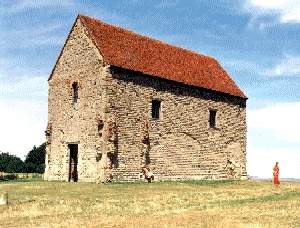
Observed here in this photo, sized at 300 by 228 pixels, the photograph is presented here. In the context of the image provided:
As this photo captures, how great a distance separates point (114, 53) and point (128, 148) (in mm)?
5937

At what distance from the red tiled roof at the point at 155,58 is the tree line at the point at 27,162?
953 inches

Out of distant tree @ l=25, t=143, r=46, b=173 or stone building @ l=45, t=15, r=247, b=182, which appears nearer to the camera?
stone building @ l=45, t=15, r=247, b=182

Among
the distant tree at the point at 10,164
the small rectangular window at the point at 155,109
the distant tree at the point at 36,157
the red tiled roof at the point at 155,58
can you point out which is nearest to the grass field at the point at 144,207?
the small rectangular window at the point at 155,109

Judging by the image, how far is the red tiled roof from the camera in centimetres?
3045

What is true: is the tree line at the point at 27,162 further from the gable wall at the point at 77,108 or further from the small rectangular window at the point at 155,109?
the small rectangular window at the point at 155,109

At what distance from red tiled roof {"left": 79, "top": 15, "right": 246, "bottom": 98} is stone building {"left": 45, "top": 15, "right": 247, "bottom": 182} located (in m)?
0.09

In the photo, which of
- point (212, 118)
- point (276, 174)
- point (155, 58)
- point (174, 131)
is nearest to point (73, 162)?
point (174, 131)

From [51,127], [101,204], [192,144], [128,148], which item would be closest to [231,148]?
[192,144]

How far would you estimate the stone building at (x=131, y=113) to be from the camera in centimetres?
2908

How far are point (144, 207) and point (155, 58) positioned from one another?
54.5 ft

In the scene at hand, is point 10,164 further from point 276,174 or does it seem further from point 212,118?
point 276,174

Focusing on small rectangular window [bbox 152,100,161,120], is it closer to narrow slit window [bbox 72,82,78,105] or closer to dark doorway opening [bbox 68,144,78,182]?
narrow slit window [bbox 72,82,78,105]

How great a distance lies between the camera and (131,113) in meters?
29.9

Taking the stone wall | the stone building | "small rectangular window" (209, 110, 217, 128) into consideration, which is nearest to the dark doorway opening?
the stone building
